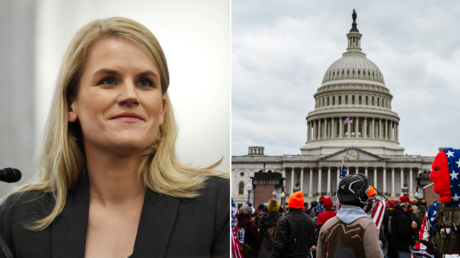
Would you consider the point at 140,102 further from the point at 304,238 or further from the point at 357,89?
the point at 357,89

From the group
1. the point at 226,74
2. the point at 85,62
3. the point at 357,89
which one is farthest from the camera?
the point at 357,89

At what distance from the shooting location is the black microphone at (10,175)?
2707 mm

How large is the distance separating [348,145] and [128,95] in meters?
80.8

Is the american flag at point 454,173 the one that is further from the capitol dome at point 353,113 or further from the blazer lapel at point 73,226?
the capitol dome at point 353,113

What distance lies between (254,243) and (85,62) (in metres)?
6.45

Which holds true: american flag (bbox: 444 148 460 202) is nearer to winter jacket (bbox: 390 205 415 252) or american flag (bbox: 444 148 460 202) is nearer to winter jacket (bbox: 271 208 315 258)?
winter jacket (bbox: 271 208 315 258)

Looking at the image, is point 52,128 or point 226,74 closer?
point 52,128

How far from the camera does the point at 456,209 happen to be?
5027 mm

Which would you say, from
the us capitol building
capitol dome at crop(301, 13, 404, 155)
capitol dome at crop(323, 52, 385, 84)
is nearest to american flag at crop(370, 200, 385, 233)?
the us capitol building

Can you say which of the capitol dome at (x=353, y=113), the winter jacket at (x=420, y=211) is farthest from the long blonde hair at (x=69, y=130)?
the capitol dome at (x=353, y=113)

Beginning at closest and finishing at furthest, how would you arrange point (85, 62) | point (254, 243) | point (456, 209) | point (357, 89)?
point (85, 62), point (456, 209), point (254, 243), point (357, 89)

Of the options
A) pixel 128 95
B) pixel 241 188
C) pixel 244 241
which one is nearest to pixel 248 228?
pixel 244 241

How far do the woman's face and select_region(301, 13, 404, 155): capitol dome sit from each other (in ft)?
260

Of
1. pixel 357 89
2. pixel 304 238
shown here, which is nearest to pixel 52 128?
pixel 304 238
